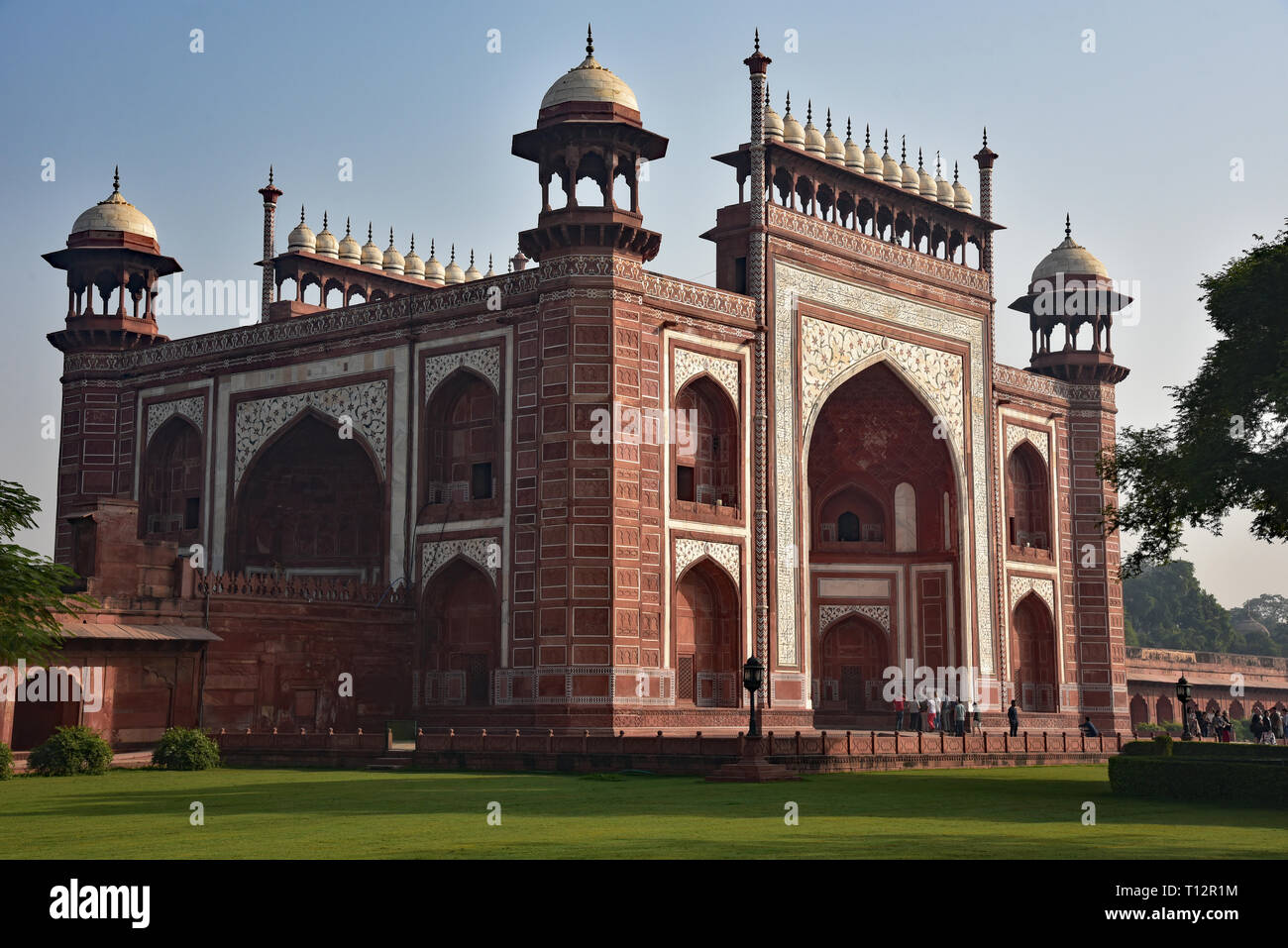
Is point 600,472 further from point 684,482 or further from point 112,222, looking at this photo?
point 112,222

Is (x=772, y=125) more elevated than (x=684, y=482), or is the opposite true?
(x=772, y=125)

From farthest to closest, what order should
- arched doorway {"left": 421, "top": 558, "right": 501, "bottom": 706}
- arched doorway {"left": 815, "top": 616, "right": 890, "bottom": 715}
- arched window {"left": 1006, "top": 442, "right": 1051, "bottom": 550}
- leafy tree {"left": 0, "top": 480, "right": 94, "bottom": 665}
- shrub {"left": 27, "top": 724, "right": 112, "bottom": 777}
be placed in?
arched window {"left": 1006, "top": 442, "right": 1051, "bottom": 550}
arched doorway {"left": 815, "top": 616, "right": 890, "bottom": 715}
arched doorway {"left": 421, "top": 558, "right": 501, "bottom": 706}
shrub {"left": 27, "top": 724, "right": 112, "bottom": 777}
leafy tree {"left": 0, "top": 480, "right": 94, "bottom": 665}

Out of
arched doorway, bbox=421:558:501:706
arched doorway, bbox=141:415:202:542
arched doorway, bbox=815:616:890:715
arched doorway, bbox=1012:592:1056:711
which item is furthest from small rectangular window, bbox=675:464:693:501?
arched doorway, bbox=1012:592:1056:711

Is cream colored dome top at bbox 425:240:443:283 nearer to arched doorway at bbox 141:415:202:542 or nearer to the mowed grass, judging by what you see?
arched doorway at bbox 141:415:202:542

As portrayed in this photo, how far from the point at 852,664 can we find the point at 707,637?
732cm

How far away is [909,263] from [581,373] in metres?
11.5

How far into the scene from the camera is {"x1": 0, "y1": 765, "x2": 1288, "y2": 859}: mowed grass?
1070cm

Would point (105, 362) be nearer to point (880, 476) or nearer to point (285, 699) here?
point (285, 699)

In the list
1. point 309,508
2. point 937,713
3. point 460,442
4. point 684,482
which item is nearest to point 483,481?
point 460,442

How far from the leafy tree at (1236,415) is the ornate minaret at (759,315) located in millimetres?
11145

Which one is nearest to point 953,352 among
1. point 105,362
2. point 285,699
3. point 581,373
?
point 581,373

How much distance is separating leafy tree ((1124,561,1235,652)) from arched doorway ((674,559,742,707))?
230 feet

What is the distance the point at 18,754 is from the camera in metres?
23.0

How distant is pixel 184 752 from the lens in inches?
926
